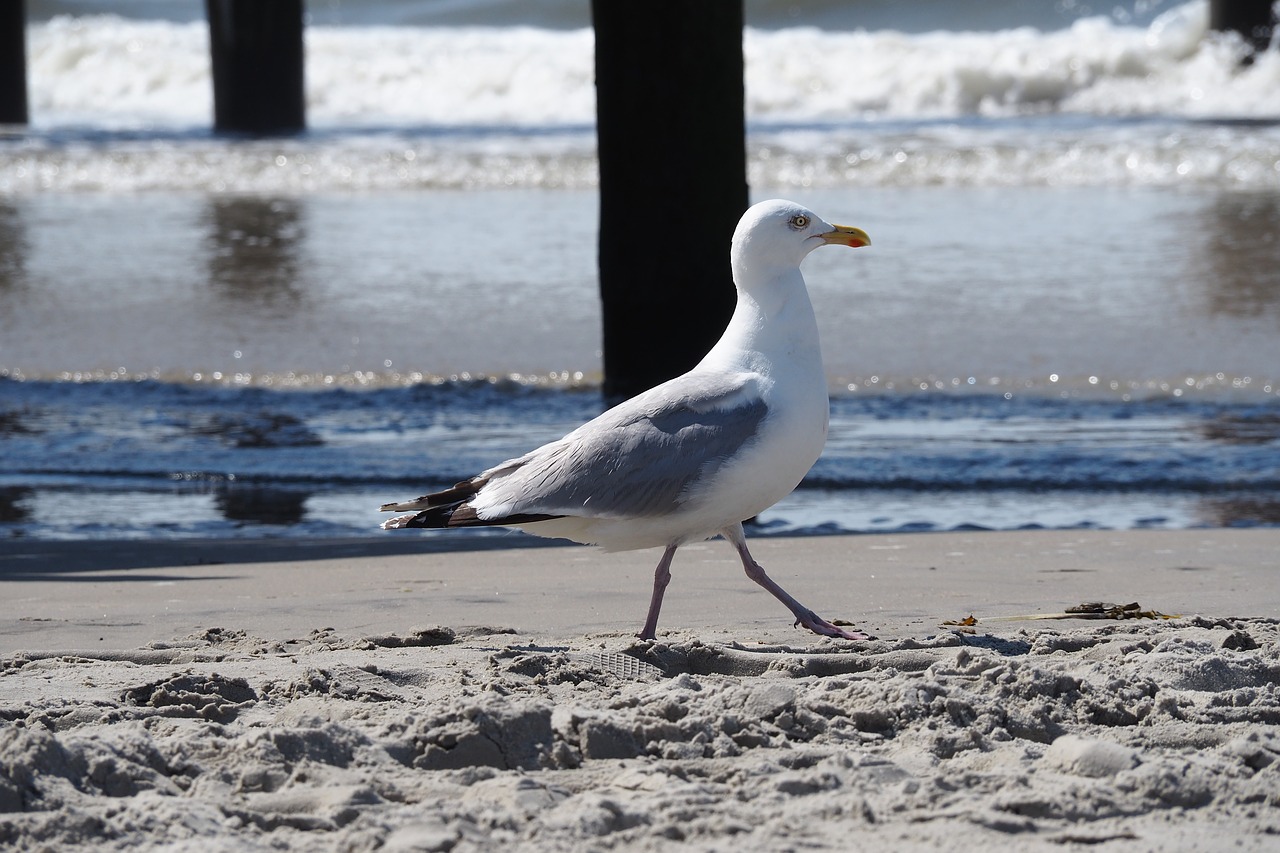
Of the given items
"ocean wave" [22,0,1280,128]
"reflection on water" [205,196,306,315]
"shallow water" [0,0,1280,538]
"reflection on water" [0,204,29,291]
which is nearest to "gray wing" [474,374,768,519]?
"shallow water" [0,0,1280,538]

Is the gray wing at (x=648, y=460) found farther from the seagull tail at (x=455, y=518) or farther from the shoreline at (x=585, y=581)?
the shoreline at (x=585, y=581)

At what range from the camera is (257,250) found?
12016 millimetres

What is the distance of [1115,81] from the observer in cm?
2358

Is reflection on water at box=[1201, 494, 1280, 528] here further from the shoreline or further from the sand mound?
the sand mound

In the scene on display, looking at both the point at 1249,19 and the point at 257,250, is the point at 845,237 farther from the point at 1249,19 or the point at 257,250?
the point at 1249,19

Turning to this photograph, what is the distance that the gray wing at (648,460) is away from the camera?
3.81 meters

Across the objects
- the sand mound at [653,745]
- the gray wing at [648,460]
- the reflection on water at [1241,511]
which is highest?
the gray wing at [648,460]

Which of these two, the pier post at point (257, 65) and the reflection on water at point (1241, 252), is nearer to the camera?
the reflection on water at point (1241, 252)

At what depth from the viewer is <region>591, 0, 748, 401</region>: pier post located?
6.51 meters

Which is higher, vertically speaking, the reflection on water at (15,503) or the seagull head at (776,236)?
the seagull head at (776,236)

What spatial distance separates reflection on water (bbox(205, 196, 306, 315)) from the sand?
18.4 ft

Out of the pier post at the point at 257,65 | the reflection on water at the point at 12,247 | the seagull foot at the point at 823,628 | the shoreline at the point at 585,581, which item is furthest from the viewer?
the pier post at the point at 257,65

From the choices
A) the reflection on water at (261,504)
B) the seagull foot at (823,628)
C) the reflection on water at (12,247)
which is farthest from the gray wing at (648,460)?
the reflection on water at (12,247)

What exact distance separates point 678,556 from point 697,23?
238 cm
